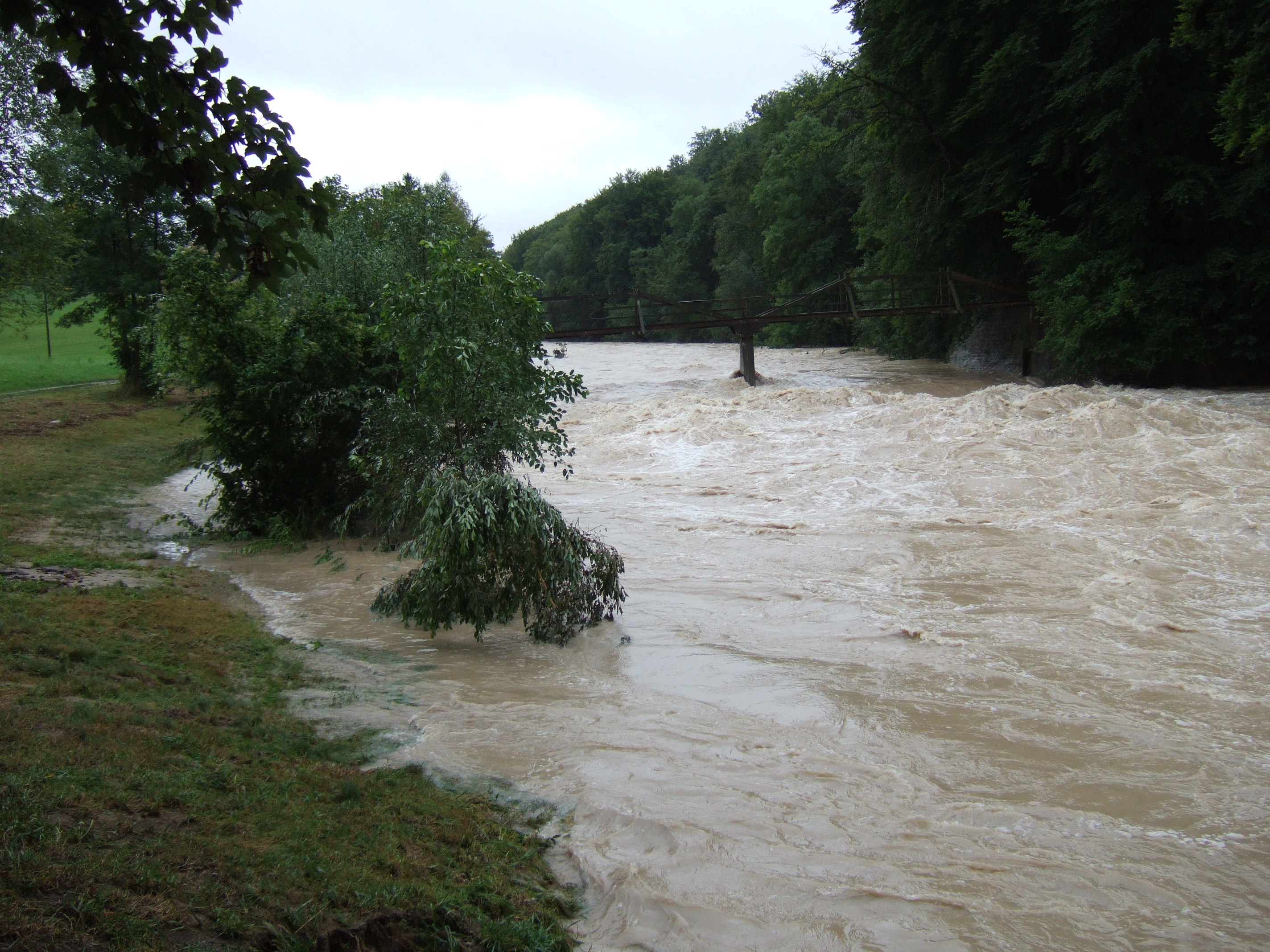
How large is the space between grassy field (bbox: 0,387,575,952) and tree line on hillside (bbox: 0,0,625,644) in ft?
8.03

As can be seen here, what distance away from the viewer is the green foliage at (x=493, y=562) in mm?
8766

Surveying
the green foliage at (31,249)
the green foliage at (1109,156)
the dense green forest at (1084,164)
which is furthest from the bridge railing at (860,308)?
the green foliage at (31,249)

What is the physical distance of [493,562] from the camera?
29.6 ft

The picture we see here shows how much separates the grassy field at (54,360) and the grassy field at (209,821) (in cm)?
1903

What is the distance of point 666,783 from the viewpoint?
20.2ft

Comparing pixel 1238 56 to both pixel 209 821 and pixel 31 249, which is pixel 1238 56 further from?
pixel 31 249

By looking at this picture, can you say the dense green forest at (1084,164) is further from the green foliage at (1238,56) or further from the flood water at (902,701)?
the flood water at (902,701)

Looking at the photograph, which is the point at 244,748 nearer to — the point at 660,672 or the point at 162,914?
the point at 162,914

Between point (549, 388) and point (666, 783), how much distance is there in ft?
19.9

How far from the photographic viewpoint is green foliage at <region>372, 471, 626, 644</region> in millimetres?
8766

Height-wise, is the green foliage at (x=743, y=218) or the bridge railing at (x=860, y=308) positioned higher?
the green foliage at (x=743, y=218)

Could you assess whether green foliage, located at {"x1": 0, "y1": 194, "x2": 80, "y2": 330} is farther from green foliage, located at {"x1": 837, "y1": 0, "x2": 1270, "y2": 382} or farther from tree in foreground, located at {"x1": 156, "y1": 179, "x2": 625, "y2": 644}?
green foliage, located at {"x1": 837, "y1": 0, "x2": 1270, "y2": 382}

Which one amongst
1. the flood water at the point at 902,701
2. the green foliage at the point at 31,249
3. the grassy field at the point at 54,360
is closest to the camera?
the flood water at the point at 902,701

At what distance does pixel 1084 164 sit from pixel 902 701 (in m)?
21.8
